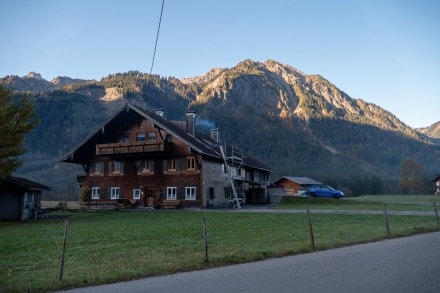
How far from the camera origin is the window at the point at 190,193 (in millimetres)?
40172

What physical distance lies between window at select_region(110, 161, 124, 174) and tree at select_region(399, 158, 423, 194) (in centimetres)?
8854

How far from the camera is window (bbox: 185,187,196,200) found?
4017cm

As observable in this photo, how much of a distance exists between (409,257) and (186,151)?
102 feet

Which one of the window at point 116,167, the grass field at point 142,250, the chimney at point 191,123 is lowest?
the grass field at point 142,250

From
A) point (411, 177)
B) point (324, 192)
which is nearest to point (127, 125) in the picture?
point (324, 192)

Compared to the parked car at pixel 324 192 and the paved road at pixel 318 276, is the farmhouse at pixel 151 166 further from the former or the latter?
the paved road at pixel 318 276

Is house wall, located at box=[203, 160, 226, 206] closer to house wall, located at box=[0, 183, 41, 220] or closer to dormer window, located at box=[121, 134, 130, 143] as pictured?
dormer window, located at box=[121, 134, 130, 143]

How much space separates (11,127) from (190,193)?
18429 millimetres

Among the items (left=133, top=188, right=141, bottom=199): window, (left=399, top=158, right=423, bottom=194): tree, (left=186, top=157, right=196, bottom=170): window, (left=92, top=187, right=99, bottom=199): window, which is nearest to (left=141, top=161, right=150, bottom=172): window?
(left=133, top=188, right=141, bottom=199): window

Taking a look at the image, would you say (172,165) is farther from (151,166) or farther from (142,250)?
(142,250)

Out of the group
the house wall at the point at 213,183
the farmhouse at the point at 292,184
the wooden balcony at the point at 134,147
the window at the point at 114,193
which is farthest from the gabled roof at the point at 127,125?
the farmhouse at the point at 292,184

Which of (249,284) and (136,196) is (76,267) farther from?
(136,196)

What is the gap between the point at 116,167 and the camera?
147ft

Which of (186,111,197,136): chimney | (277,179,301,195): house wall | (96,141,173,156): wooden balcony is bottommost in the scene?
(277,179,301,195): house wall
